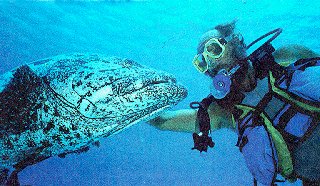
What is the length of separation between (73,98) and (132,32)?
24692mm

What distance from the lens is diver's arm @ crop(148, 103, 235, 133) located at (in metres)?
4.00

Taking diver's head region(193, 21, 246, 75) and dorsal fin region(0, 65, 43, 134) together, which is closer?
dorsal fin region(0, 65, 43, 134)

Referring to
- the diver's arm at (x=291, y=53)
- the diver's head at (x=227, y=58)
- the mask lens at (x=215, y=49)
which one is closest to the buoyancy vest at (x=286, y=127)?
the diver's head at (x=227, y=58)

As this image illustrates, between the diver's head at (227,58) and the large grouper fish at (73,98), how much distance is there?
142 cm

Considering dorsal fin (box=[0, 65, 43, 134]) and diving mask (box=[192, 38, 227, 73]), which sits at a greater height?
diving mask (box=[192, 38, 227, 73])

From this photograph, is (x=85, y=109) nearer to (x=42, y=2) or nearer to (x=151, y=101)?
(x=151, y=101)

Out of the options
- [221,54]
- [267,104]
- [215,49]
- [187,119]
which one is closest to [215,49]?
[215,49]

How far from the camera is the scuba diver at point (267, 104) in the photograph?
2727 millimetres

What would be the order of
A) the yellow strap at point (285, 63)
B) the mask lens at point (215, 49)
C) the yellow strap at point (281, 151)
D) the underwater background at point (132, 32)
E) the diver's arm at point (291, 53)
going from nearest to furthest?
the yellow strap at point (281, 151) → the yellow strap at point (285, 63) → the diver's arm at point (291, 53) → the mask lens at point (215, 49) → the underwater background at point (132, 32)

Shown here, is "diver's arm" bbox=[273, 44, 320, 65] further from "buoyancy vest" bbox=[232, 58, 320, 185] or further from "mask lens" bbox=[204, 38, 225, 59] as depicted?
"mask lens" bbox=[204, 38, 225, 59]

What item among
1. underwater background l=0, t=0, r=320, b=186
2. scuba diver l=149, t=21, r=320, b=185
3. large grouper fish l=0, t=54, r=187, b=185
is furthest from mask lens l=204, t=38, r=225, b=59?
underwater background l=0, t=0, r=320, b=186

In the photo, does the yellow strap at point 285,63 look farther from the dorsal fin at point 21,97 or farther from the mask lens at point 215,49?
the dorsal fin at point 21,97

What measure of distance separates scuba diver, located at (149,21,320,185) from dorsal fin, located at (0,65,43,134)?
79.1 inches

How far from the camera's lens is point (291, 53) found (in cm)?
368
